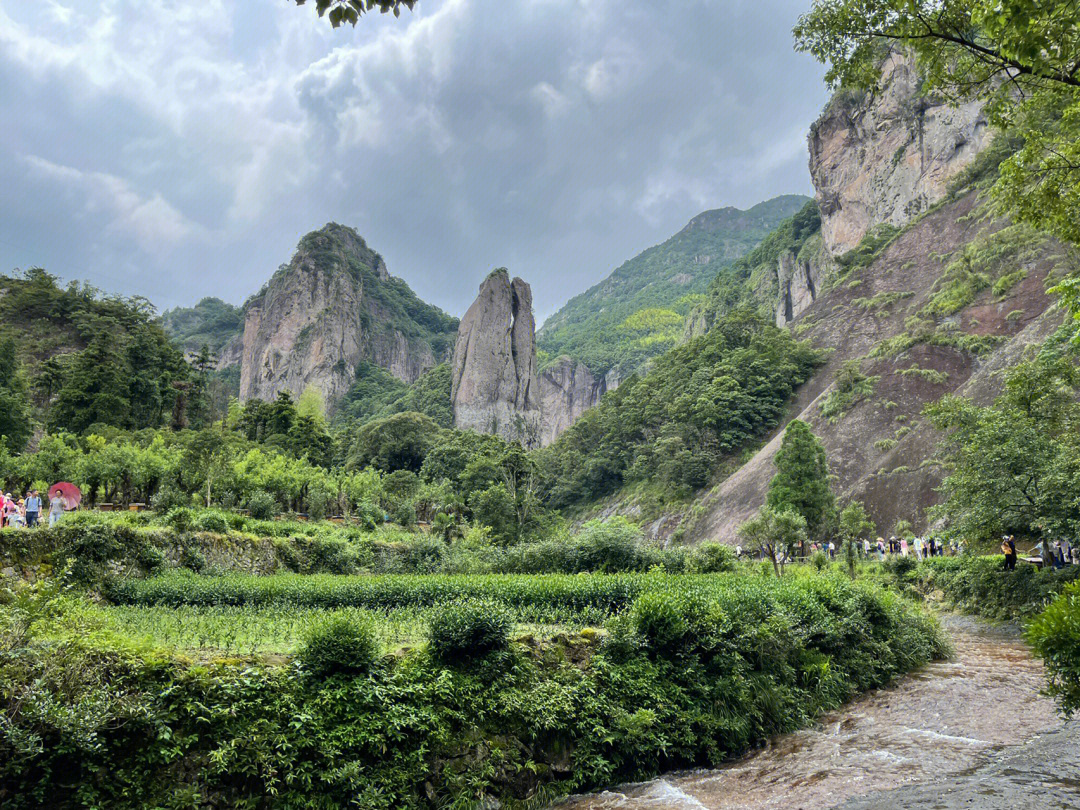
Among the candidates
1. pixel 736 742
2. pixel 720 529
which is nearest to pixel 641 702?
pixel 736 742

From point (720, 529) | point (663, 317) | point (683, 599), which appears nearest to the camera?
point (683, 599)

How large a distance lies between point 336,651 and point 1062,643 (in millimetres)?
7860

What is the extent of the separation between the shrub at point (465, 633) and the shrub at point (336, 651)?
109cm

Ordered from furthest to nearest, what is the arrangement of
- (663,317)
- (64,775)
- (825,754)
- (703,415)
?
(663,317) < (703,415) < (825,754) < (64,775)

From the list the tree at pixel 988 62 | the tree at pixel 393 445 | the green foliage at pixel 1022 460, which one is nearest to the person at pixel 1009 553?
the green foliage at pixel 1022 460

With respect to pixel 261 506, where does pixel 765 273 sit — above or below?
above

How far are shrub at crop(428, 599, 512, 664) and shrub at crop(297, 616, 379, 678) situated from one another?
1.09 metres

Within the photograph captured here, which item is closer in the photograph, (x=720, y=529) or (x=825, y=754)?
(x=825, y=754)

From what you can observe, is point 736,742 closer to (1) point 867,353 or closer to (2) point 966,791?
(2) point 966,791

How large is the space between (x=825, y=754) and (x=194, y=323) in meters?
205

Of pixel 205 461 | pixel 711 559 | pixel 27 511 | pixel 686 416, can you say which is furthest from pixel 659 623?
pixel 686 416

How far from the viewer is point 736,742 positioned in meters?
10.3

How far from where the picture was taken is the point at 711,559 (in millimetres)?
23094

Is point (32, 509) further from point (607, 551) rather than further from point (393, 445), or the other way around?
point (393, 445)
